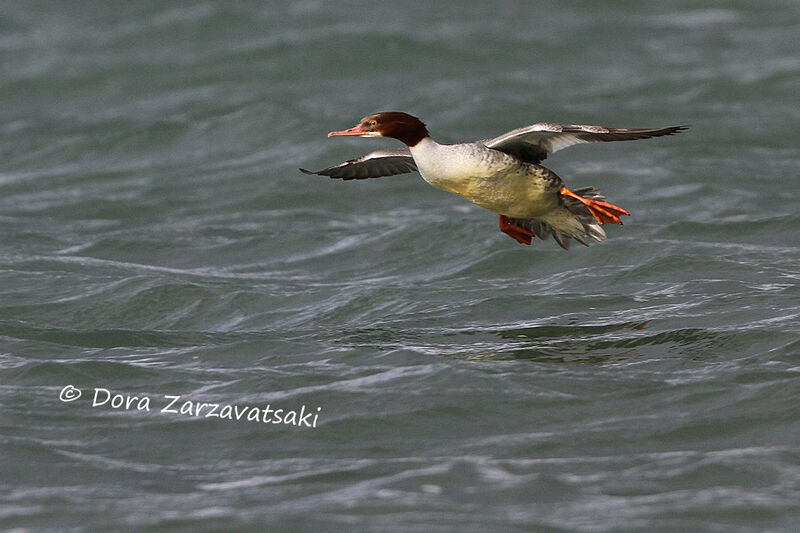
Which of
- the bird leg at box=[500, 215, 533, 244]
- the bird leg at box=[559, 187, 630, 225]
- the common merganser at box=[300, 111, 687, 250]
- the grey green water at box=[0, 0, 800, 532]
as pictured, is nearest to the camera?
the grey green water at box=[0, 0, 800, 532]

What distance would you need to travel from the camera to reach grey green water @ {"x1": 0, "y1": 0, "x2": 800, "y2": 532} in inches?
248

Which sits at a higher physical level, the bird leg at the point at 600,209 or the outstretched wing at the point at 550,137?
the outstretched wing at the point at 550,137

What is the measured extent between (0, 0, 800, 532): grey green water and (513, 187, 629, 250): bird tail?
1.83 ft

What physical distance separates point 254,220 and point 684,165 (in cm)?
444

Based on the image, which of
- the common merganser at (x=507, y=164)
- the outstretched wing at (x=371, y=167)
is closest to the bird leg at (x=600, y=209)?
the common merganser at (x=507, y=164)

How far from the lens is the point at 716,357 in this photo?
7910mm

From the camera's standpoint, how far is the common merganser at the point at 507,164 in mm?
7973

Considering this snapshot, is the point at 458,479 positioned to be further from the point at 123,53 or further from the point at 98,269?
the point at 123,53

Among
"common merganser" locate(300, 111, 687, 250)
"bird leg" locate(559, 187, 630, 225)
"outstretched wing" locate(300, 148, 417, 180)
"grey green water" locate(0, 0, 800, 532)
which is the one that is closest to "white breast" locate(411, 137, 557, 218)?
"common merganser" locate(300, 111, 687, 250)

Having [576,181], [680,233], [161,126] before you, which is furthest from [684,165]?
[161,126]

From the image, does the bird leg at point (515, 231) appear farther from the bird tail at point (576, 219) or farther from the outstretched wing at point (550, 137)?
the outstretched wing at point (550, 137)

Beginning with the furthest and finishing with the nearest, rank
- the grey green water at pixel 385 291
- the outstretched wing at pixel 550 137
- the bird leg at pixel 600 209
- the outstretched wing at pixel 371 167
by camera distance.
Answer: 1. the outstretched wing at pixel 371 167
2. the bird leg at pixel 600 209
3. the outstretched wing at pixel 550 137
4. the grey green water at pixel 385 291

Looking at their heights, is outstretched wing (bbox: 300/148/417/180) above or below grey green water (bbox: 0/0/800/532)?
above

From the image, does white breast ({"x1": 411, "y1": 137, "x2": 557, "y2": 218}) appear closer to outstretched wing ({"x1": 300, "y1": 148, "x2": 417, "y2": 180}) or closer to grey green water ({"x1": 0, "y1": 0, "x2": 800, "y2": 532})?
outstretched wing ({"x1": 300, "y1": 148, "x2": 417, "y2": 180})
